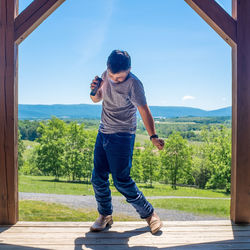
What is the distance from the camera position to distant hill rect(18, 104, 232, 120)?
3.14 meters

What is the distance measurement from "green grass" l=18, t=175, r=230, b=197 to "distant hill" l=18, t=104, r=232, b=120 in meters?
0.82

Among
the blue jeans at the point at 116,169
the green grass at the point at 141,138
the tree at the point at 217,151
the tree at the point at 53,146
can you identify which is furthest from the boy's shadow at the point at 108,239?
the tree at the point at 217,151

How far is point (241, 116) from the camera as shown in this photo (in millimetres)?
1903

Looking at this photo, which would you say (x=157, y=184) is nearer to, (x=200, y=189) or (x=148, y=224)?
(x=200, y=189)

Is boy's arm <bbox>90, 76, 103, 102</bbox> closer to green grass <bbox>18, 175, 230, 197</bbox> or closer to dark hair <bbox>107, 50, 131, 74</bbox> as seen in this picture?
dark hair <bbox>107, 50, 131, 74</bbox>

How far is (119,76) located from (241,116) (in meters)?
0.97

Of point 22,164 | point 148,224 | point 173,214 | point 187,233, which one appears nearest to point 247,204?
point 187,233

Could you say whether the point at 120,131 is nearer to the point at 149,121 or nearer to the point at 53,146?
the point at 149,121

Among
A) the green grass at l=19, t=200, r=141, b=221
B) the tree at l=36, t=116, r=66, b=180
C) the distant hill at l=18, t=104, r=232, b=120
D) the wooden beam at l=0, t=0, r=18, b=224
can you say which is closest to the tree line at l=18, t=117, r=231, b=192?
the tree at l=36, t=116, r=66, b=180

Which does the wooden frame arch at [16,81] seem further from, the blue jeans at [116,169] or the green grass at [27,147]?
the green grass at [27,147]

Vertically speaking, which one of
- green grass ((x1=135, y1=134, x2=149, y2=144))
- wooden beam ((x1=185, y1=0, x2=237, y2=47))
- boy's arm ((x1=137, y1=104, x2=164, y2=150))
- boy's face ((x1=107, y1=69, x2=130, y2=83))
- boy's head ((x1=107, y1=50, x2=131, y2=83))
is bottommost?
green grass ((x1=135, y1=134, x2=149, y2=144))

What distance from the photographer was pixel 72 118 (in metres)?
3.24

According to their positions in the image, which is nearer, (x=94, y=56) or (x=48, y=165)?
(x=48, y=165)

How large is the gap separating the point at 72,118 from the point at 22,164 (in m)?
0.90
